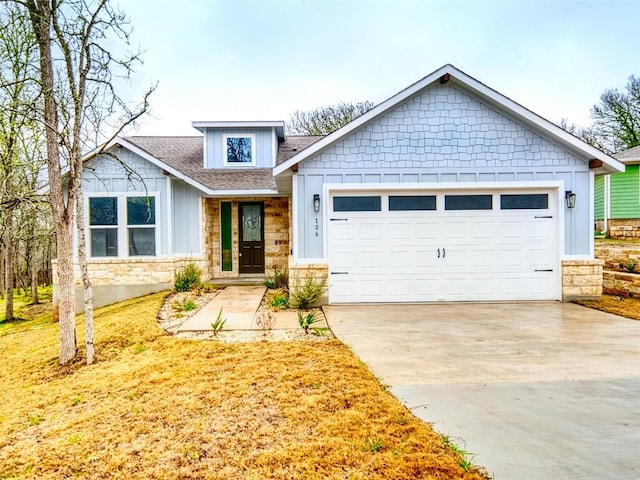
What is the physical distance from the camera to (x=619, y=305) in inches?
321

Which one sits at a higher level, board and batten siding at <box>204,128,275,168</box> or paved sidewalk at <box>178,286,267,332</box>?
board and batten siding at <box>204,128,275,168</box>

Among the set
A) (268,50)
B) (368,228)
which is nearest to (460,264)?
(368,228)

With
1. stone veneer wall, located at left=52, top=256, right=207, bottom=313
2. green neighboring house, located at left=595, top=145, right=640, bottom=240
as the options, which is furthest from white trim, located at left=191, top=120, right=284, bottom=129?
green neighboring house, located at left=595, top=145, right=640, bottom=240

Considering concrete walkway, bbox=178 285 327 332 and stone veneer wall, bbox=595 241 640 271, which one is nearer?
concrete walkway, bbox=178 285 327 332

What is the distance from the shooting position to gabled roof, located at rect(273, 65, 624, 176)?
8047 millimetres

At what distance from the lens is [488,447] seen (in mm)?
2809

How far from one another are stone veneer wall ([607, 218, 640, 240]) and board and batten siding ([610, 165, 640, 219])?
0.68 feet

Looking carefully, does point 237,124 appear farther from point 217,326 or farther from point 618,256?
point 618,256

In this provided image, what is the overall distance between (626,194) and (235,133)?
626 inches

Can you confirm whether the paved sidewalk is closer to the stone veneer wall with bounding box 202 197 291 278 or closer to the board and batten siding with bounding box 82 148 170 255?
the stone veneer wall with bounding box 202 197 291 278

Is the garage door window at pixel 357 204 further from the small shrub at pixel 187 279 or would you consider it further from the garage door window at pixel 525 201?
the small shrub at pixel 187 279

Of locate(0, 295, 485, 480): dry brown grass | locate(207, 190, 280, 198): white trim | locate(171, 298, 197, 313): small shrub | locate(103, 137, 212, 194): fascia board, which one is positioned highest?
locate(103, 137, 212, 194): fascia board

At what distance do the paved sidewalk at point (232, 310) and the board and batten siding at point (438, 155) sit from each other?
5.52ft

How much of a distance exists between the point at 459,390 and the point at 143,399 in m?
3.31
